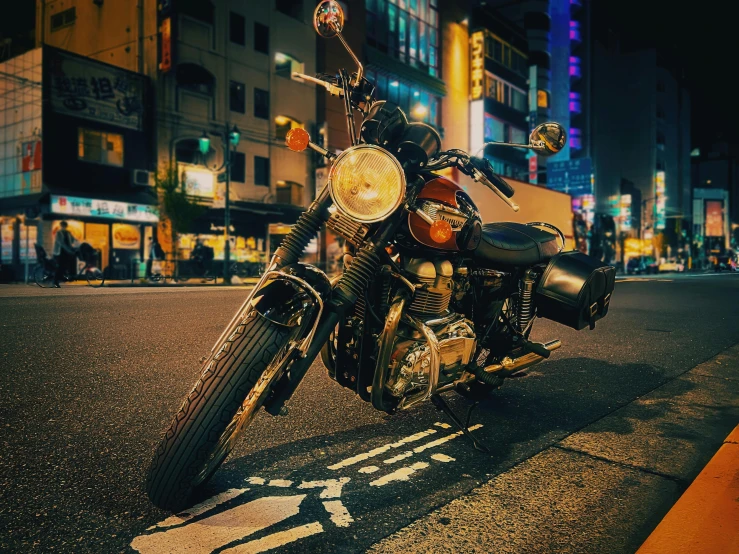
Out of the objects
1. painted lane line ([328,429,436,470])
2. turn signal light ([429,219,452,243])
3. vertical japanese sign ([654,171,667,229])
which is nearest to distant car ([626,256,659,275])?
vertical japanese sign ([654,171,667,229])

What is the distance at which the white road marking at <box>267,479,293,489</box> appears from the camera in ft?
8.23

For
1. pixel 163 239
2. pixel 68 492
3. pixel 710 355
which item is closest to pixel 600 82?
pixel 163 239

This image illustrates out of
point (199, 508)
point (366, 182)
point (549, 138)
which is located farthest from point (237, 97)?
point (199, 508)

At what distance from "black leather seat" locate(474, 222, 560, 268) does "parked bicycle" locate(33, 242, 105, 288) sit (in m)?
14.5

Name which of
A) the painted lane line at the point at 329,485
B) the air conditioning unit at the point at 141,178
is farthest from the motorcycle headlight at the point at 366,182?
the air conditioning unit at the point at 141,178

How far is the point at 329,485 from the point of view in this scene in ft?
8.29

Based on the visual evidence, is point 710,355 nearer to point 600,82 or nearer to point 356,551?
point 356,551

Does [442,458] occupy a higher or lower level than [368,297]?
lower

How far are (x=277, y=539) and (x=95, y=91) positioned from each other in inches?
1007

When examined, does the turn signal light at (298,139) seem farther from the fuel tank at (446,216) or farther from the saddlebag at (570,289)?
the saddlebag at (570,289)

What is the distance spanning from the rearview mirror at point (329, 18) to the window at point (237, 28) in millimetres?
27904

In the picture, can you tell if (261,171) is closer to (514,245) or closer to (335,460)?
(514,245)

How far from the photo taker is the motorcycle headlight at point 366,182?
2.44 metres

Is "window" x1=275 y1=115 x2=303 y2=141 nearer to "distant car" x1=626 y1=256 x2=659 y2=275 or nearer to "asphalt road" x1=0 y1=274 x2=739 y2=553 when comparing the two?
"asphalt road" x1=0 y1=274 x2=739 y2=553
